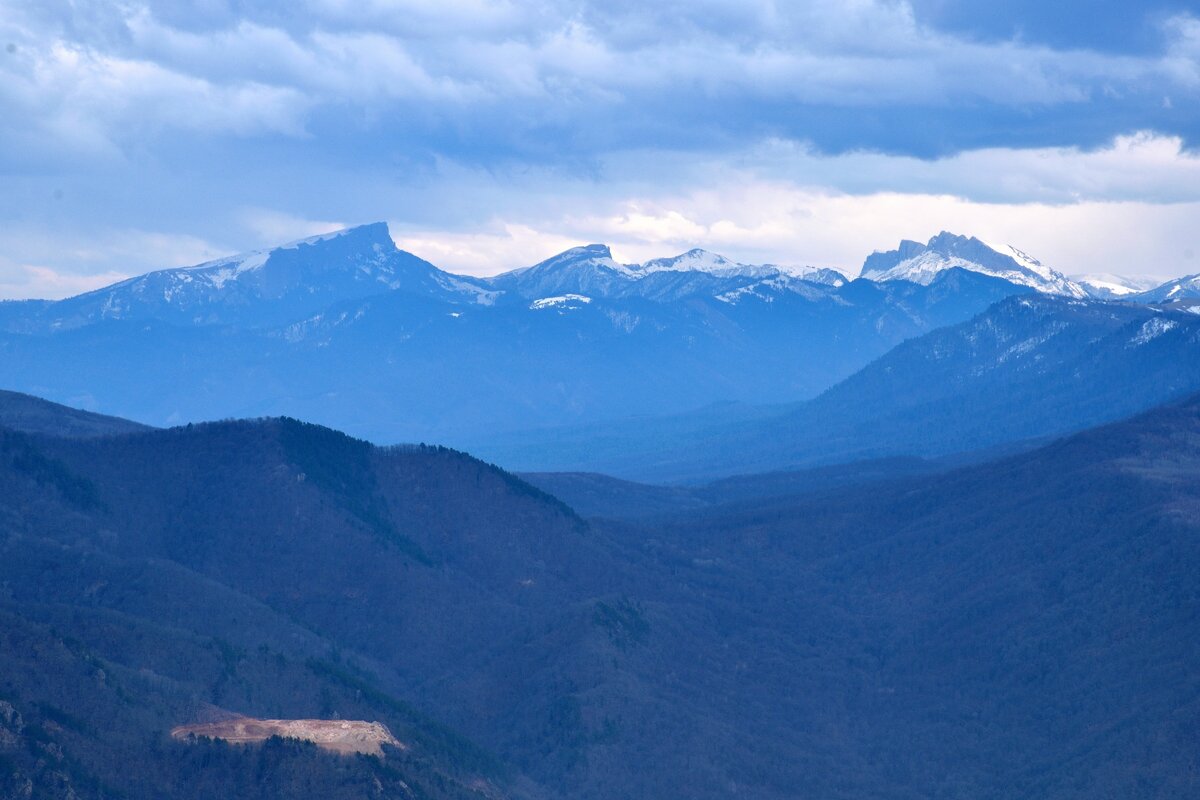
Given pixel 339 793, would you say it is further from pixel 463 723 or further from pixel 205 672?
pixel 463 723

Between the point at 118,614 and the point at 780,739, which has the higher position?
the point at 118,614

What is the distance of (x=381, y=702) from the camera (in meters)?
164

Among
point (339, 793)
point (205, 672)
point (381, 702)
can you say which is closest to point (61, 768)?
point (339, 793)

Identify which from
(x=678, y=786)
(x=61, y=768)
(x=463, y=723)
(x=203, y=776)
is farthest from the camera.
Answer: (x=463, y=723)

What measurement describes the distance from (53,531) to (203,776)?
69479 mm

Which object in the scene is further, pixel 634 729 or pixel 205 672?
pixel 634 729

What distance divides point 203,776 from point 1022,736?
92058mm

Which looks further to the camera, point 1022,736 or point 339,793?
point 1022,736

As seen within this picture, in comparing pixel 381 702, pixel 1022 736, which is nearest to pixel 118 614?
pixel 381 702

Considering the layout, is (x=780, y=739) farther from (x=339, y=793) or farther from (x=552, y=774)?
(x=339, y=793)

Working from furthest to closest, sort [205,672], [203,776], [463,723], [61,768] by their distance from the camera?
[463,723]
[205,672]
[203,776]
[61,768]

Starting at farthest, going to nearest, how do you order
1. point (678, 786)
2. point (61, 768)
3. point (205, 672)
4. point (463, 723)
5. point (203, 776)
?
point (463, 723), point (678, 786), point (205, 672), point (203, 776), point (61, 768)

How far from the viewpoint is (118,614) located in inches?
6373

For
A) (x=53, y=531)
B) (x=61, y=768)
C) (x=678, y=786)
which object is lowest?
(x=678, y=786)
